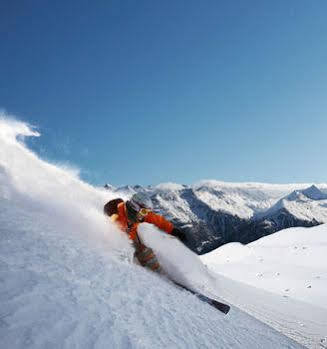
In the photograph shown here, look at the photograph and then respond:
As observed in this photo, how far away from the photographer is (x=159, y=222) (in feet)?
27.8

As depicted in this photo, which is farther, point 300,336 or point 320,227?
point 320,227

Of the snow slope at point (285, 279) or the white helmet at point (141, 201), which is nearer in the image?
the white helmet at point (141, 201)

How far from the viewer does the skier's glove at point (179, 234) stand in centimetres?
851

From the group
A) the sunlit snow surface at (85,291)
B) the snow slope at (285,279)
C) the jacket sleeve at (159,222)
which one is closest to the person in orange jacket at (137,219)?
the jacket sleeve at (159,222)

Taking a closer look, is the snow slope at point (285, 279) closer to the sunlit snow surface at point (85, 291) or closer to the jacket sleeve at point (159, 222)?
the sunlit snow surface at point (85, 291)

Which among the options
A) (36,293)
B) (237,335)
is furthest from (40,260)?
(237,335)

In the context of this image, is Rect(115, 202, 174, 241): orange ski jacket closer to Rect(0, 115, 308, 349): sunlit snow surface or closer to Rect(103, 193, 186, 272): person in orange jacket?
Rect(103, 193, 186, 272): person in orange jacket

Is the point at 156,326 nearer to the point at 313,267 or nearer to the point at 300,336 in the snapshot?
the point at 300,336

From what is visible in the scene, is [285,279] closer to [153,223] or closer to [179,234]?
[179,234]

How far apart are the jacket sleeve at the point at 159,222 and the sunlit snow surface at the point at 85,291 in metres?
0.44

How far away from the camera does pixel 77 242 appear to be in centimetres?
638

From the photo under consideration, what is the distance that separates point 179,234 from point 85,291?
475 cm

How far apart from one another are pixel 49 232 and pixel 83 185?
6.73 metres

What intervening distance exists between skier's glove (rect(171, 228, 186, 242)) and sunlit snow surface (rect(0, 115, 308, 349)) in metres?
0.30
